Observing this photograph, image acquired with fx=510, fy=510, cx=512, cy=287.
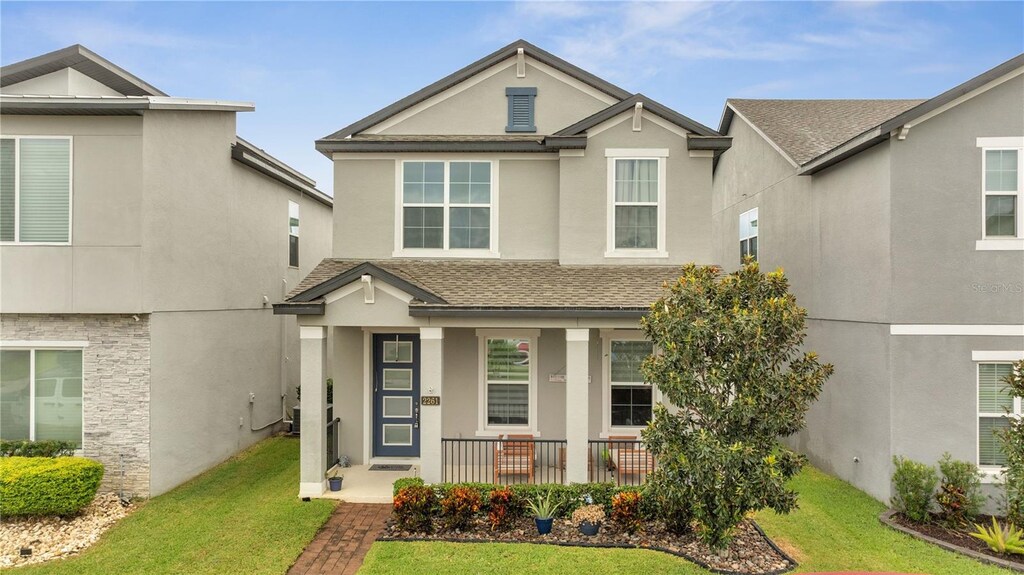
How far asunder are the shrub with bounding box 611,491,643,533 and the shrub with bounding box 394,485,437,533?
290 cm

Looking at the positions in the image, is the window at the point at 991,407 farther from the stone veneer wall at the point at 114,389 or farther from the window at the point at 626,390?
the stone veneer wall at the point at 114,389

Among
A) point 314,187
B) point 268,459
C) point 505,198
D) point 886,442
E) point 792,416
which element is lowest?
point 268,459

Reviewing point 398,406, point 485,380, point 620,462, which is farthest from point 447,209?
point 620,462

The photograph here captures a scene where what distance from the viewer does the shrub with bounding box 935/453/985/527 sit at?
8.32m

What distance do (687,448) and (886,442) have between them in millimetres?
4924

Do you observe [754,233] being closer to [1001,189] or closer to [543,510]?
[1001,189]

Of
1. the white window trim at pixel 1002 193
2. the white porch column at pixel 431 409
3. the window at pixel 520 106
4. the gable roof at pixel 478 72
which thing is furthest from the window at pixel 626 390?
the white window trim at pixel 1002 193

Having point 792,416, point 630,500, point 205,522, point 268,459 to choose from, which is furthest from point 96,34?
point 792,416

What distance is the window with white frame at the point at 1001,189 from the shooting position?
892 cm

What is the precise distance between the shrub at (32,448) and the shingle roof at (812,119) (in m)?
16.1

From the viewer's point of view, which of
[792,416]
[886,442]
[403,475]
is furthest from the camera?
[403,475]

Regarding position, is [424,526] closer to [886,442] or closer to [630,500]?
[630,500]

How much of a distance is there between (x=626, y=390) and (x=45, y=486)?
33.4 feet

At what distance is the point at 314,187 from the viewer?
1664cm
